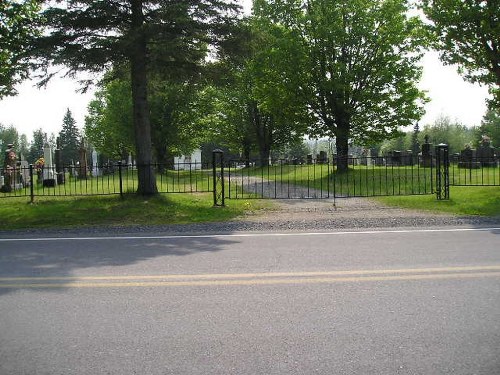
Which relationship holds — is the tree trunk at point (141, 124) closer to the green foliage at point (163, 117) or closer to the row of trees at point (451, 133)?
the green foliage at point (163, 117)

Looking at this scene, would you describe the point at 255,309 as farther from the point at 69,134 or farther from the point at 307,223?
the point at 69,134

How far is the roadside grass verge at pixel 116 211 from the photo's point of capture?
12281 millimetres

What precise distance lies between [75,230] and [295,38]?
19.9m

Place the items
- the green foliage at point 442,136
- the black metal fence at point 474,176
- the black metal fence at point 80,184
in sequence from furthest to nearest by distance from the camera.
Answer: the green foliage at point 442,136 → the black metal fence at point 474,176 → the black metal fence at point 80,184

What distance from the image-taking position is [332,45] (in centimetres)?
2581

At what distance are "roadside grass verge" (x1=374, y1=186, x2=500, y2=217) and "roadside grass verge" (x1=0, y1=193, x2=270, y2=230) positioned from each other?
4.52 metres

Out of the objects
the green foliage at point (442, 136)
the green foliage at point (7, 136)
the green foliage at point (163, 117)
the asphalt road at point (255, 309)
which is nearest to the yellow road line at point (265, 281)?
the asphalt road at point (255, 309)

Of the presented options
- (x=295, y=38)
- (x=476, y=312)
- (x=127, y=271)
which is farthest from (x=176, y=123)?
(x=476, y=312)

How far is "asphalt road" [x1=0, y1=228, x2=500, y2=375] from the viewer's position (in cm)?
356

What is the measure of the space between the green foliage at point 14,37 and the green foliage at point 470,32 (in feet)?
49.1

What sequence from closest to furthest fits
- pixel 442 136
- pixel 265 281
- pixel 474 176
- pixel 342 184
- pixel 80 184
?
pixel 265 281, pixel 80 184, pixel 342 184, pixel 474 176, pixel 442 136

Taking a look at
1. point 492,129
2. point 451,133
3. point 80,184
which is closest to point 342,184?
point 80,184

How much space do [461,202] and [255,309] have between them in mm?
11276

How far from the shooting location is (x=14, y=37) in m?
16.8
